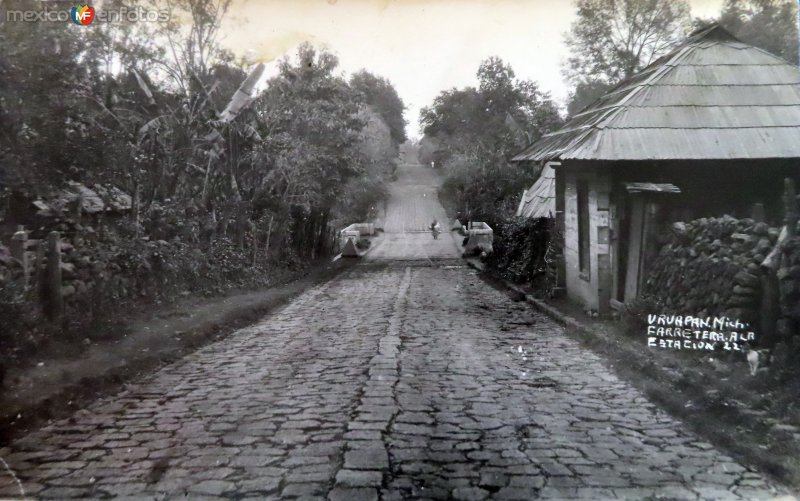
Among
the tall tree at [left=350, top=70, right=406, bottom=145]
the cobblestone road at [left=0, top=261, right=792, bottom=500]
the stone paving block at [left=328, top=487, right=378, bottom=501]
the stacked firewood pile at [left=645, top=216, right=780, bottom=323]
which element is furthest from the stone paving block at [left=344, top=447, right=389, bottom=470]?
the tall tree at [left=350, top=70, right=406, bottom=145]

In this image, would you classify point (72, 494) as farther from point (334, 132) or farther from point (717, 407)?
point (334, 132)

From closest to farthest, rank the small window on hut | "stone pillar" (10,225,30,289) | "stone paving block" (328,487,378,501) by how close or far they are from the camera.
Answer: "stone paving block" (328,487,378,501)
"stone pillar" (10,225,30,289)
the small window on hut

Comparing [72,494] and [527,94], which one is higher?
[527,94]

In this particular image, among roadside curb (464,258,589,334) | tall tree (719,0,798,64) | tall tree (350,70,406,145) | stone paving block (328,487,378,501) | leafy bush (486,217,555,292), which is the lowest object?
roadside curb (464,258,589,334)

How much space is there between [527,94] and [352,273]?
791 inches

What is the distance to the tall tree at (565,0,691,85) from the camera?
14.8 metres

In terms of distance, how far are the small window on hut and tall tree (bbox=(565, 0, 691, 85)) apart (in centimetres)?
377

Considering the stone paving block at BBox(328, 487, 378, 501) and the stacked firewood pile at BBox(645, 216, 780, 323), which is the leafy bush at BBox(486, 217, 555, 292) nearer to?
the stacked firewood pile at BBox(645, 216, 780, 323)

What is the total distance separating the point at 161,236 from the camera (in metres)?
12.6

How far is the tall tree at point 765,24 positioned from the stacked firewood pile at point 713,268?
429 cm

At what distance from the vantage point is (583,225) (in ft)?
40.2

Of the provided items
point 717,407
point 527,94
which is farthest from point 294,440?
point 527,94

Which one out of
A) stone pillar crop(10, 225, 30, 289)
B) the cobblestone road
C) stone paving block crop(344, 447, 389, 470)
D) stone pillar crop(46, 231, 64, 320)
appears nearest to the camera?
the cobblestone road

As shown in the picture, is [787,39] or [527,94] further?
Answer: [527,94]
